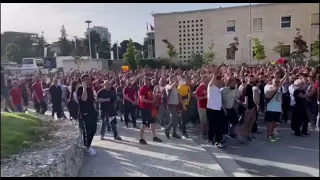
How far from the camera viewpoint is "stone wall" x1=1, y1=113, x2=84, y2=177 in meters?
3.37

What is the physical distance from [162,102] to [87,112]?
2.74m

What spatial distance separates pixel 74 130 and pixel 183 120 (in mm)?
3091

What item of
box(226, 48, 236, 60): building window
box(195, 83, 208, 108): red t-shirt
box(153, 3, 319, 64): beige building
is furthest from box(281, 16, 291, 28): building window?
box(195, 83, 208, 108): red t-shirt

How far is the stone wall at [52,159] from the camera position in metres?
3.37

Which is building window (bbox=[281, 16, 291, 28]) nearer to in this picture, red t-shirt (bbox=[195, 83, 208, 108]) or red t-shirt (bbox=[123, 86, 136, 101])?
red t-shirt (bbox=[195, 83, 208, 108])

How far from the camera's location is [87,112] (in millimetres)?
6277

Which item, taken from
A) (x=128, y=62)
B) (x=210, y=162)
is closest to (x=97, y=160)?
(x=210, y=162)

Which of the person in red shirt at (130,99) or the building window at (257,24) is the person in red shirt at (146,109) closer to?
the person in red shirt at (130,99)

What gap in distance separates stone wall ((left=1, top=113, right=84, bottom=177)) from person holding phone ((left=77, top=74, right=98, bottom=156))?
22cm

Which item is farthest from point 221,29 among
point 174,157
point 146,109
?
point 146,109

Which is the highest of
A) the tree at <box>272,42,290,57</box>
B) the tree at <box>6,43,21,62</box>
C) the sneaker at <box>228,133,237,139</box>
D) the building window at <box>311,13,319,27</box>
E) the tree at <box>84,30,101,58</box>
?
the tree at <box>84,30,101,58</box>

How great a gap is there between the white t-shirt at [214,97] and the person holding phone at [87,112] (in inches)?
95.4

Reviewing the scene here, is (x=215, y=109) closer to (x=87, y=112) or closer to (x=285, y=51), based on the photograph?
(x=87, y=112)

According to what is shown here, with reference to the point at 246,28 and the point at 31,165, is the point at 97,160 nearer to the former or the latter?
the point at 31,165
